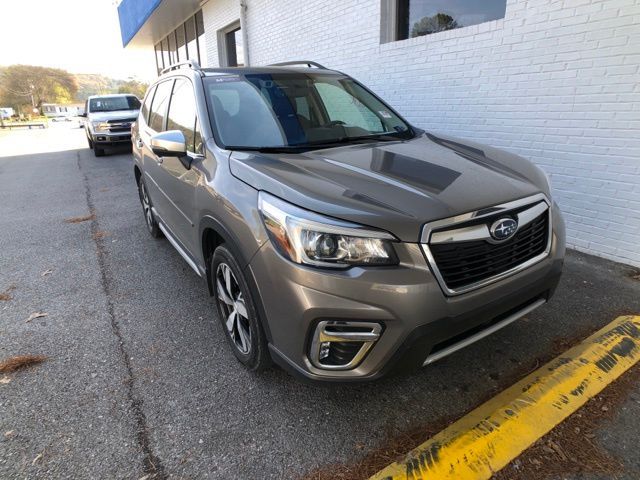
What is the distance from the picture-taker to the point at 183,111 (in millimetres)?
3277

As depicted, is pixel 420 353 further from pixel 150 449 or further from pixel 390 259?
pixel 150 449

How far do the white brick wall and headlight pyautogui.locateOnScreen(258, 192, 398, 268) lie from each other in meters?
3.20

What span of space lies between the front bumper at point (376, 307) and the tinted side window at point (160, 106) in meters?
2.51

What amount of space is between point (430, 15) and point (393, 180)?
4.50 metres

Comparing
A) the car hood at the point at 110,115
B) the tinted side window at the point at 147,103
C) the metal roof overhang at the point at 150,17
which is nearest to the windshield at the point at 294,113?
the tinted side window at the point at 147,103

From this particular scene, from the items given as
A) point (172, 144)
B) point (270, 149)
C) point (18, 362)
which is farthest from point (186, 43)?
point (18, 362)

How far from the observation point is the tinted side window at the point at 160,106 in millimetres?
3853

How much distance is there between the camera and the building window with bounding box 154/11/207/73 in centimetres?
1457

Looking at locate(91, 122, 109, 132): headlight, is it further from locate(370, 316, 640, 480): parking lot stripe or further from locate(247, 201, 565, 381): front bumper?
locate(370, 316, 640, 480): parking lot stripe

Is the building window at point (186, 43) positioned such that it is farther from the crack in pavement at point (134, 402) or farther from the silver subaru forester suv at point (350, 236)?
the silver subaru forester suv at point (350, 236)

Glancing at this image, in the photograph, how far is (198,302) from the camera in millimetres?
3496

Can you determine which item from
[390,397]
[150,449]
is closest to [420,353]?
[390,397]

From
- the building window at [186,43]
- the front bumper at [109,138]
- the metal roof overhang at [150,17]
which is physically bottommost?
the front bumper at [109,138]

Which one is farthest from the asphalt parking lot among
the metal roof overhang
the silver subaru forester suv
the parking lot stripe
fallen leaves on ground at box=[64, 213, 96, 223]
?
the metal roof overhang
